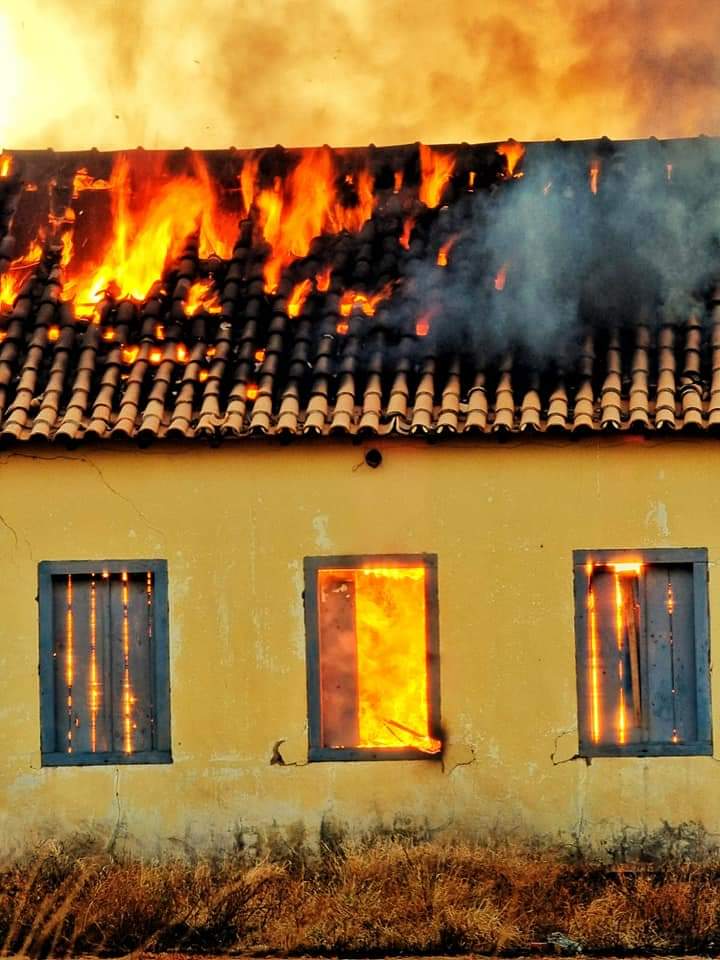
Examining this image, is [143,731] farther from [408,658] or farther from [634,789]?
[634,789]

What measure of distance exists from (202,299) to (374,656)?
363 cm

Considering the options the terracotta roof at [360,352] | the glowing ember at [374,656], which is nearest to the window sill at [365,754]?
the glowing ember at [374,656]

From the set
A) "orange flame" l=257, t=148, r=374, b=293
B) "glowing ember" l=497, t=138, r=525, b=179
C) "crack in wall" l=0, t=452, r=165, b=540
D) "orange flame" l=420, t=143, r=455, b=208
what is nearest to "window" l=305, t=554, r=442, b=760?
"crack in wall" l=0, t=452, r=165, b=540

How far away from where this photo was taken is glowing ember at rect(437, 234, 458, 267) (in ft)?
48.0

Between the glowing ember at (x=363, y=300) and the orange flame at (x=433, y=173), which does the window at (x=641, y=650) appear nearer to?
the glowing ember at (x=363, y=300)

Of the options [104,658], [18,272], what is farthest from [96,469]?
[18,272]

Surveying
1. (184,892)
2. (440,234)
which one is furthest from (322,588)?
(440,234)

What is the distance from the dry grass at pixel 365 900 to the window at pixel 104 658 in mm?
922

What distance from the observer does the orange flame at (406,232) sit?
14969 mm

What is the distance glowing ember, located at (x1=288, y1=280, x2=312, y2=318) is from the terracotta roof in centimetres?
5

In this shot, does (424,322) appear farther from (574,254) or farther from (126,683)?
(126,683)

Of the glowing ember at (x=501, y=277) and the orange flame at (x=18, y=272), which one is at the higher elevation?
the orange flame at (x=18, y=272)

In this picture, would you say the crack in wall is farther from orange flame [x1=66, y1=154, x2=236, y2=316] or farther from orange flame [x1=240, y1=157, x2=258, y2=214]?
orange flame [x1=240, y1=157, x2=258, y2=214]

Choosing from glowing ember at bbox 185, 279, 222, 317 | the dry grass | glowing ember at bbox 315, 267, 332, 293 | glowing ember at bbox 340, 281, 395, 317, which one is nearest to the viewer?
the dry grass
